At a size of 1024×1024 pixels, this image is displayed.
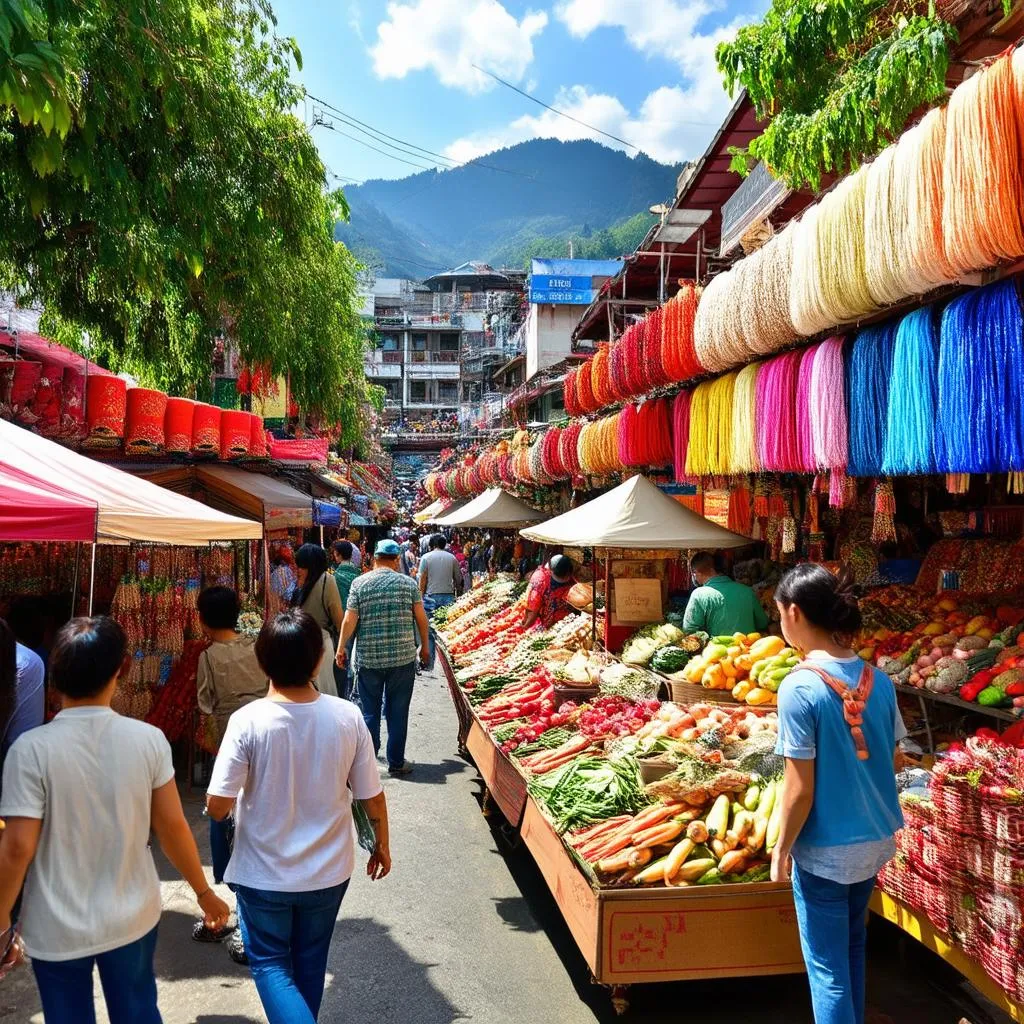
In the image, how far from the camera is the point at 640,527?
267 inches

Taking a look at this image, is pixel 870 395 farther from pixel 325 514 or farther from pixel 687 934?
pixel 325 514

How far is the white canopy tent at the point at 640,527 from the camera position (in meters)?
6.64

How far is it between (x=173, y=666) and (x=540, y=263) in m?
36.4

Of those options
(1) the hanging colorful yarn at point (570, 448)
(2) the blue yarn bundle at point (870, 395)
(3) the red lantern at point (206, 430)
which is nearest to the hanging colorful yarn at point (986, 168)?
(2) the blue yarn bundle at point (870, 395)

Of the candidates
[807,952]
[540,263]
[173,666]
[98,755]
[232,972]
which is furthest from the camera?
[540,263]

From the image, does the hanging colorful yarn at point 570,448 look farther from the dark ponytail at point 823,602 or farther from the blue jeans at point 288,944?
the blue jeans at point 288,944

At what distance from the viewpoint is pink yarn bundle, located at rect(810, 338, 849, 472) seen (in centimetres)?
458

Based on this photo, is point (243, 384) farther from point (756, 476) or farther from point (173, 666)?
point (756, 476)

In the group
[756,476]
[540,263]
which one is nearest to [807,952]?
[756,476]

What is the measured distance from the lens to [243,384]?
46.6 feet

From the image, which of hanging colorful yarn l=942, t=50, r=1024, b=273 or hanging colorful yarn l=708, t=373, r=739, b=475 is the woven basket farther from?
hanging colorful yarn l=942, t=50, r=1024, b=273

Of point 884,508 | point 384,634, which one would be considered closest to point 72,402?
point 384,634

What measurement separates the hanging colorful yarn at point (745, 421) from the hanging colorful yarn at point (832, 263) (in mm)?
856

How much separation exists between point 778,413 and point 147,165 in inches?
184
